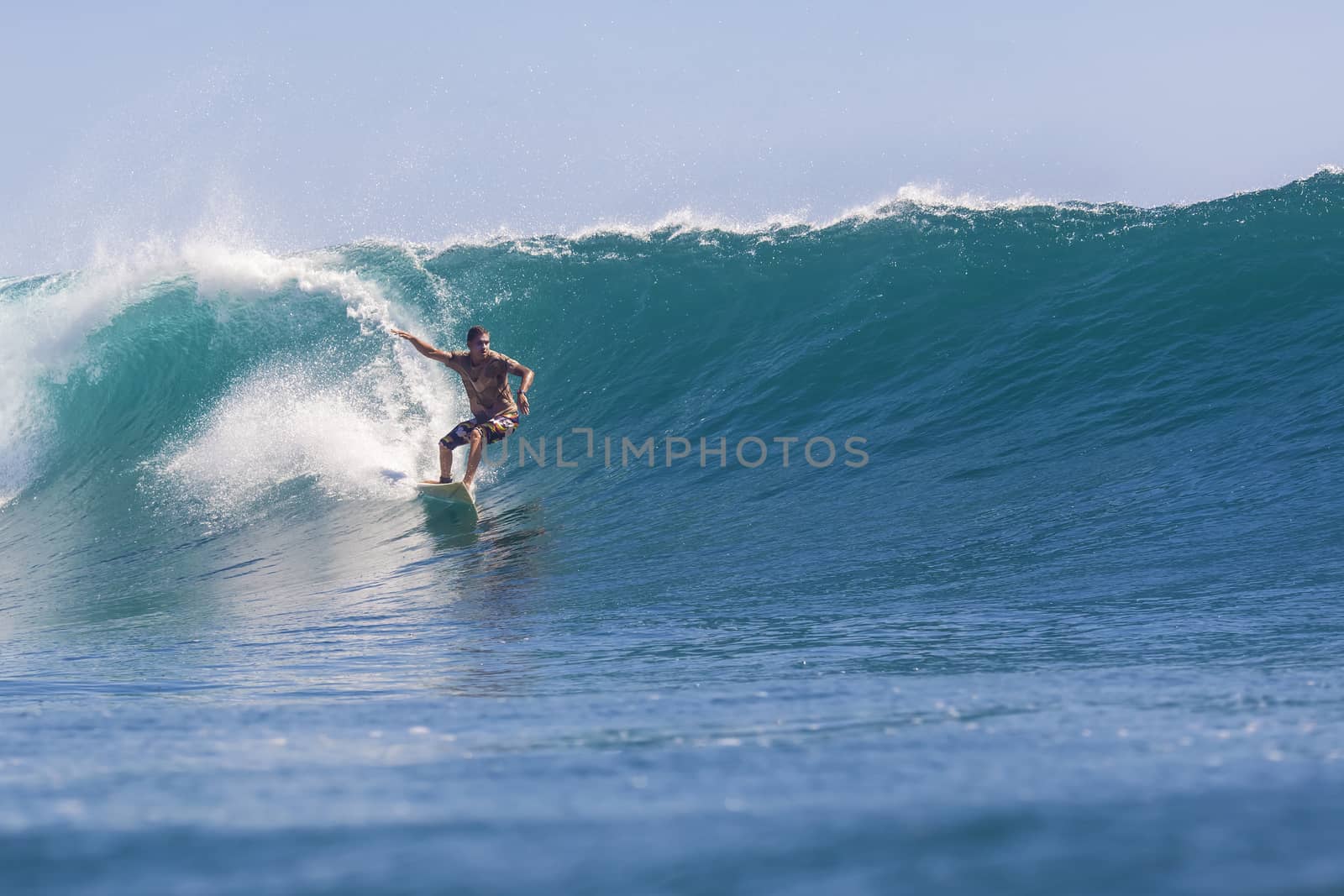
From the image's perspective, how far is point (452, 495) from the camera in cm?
1005

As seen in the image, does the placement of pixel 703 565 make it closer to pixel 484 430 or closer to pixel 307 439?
pixel 484 430

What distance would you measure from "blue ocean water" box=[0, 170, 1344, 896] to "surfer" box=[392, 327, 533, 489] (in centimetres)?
65

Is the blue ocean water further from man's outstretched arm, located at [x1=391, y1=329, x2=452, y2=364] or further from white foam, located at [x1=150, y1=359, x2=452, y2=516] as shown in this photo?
man's outstretched arm, located at [x1=391, y1=329, x2=452, y2=364]

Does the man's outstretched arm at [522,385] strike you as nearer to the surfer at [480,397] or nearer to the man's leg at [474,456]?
the surfer at [480,397]

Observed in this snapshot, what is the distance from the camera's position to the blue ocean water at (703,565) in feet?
5.77

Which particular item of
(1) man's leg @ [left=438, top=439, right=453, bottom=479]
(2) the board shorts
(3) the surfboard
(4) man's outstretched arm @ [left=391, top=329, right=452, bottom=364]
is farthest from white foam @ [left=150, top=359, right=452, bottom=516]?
(4) man's outstretched arm @ [left=391, top=329, right=452, bottom=364]

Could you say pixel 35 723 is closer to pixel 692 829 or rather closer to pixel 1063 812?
pixel 692 829

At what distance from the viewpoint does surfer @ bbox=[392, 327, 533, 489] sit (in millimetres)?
10117

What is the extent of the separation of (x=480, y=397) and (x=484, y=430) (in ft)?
1.02

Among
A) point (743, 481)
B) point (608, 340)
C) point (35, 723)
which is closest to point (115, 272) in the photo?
point (608, 340)

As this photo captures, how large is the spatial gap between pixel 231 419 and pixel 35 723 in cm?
1136

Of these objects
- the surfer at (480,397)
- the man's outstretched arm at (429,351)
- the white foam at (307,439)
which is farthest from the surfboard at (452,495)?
the man's outstretched arm at (429,351)

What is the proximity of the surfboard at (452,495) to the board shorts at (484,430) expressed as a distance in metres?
0.36

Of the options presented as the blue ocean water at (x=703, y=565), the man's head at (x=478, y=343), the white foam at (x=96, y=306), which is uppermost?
the white foam at (x=96, y=306)
